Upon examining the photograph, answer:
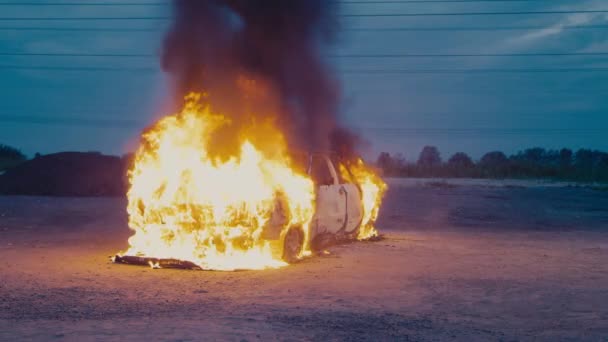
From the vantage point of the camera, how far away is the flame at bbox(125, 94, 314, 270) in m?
11.6

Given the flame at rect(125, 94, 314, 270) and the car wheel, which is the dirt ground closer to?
the car wheel

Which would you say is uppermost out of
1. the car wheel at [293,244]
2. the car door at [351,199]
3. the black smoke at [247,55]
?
the black smoke at [247,55]

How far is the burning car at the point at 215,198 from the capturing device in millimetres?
11602

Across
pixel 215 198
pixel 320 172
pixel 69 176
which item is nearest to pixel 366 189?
pixel 320 172

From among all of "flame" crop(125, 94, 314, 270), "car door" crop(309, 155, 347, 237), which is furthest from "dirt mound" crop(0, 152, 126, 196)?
"flame" crop(125, 94, 314, 270)

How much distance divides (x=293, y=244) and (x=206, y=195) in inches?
69.7

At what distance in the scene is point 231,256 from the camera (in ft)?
38.3

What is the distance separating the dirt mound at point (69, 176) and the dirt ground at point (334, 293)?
1844 centimetres

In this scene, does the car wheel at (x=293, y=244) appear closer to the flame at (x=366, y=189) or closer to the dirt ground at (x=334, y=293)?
the dirt ground at (x=334, y=293)

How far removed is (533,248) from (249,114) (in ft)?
21.6

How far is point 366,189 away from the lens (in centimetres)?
1612

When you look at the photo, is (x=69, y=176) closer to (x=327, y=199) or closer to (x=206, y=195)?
(x=327, y=199)

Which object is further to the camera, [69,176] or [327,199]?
[69,176]

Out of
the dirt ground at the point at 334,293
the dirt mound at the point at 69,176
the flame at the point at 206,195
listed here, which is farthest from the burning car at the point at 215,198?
the dirt mound at the point at 69,176
